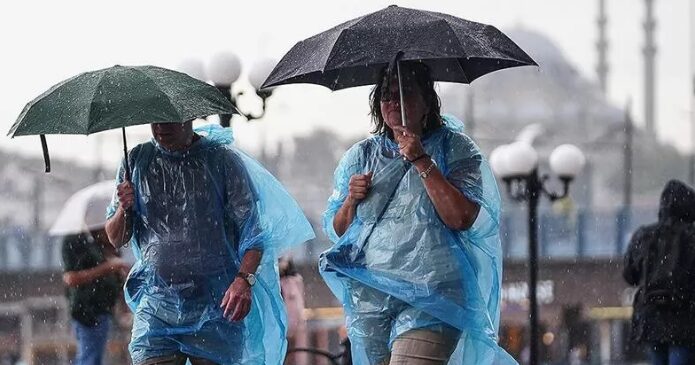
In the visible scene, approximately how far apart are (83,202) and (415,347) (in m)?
5.07

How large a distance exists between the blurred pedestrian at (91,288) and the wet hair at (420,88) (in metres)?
3.98

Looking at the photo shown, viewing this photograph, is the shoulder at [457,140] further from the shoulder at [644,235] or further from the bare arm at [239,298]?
the shoulder at [644,235]

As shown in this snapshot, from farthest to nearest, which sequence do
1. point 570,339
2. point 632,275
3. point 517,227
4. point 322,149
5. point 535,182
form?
point 322,149 → point 517,227 → point 570,339 → point 535,182 → point 632,275

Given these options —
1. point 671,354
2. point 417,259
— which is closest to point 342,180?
point 417,259

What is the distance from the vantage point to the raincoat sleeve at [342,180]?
16.4ft

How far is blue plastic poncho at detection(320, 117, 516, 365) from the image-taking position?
473 centimetres

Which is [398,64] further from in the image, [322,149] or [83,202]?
[322,149]

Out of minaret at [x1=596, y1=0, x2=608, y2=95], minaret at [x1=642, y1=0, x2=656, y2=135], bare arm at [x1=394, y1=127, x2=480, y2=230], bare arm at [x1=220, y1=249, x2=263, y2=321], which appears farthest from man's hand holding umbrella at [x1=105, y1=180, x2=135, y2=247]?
minaret at [x1=596, y1=0, x2=608, y2=95]

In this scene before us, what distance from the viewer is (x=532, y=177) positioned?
14.3 m

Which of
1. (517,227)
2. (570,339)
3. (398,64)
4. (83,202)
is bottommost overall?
(570,339)

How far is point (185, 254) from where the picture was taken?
508cm

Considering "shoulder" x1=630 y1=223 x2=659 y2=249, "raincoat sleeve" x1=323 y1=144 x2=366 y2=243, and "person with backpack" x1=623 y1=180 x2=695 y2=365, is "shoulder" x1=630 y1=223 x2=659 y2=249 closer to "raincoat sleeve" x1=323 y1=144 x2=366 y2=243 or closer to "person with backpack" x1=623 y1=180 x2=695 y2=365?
"person with backpack" x1=623 y1=180 x2=695 y2=365

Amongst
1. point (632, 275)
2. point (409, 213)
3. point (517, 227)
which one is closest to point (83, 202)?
point (632, 275)

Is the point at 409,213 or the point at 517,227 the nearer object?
the point at 409,213
